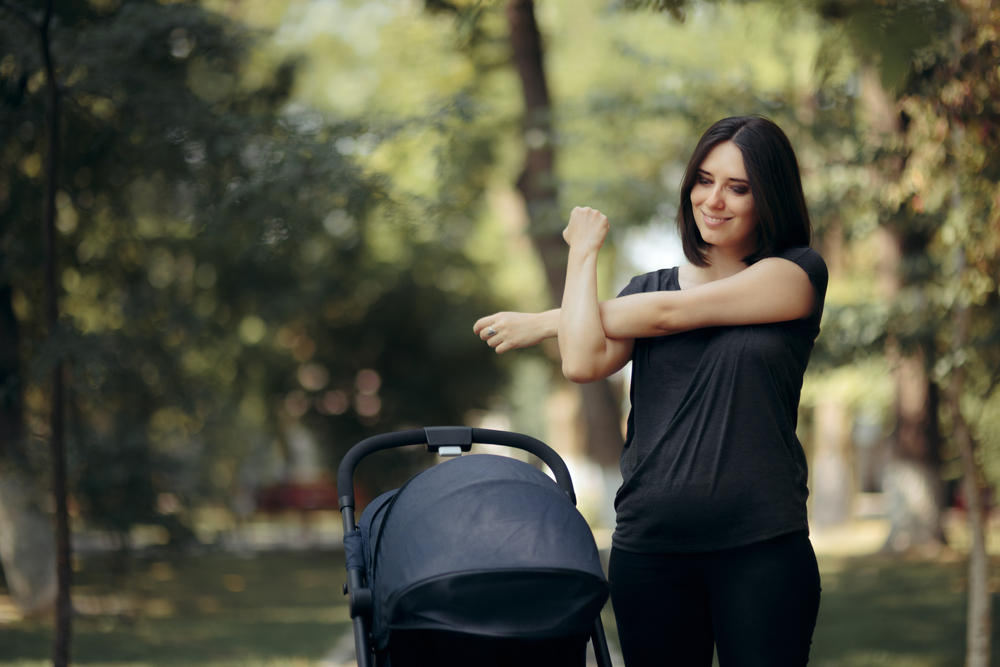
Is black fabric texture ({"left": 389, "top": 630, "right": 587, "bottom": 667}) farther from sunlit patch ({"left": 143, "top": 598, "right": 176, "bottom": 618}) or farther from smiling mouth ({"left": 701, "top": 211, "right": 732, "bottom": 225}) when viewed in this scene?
sunlit patch ({"left": 143, "top": 598, "right": 176, "bottom": 618})

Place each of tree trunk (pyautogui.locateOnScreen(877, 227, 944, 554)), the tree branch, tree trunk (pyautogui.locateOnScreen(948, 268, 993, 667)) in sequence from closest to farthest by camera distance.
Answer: the tree branch → tree trunk (pyautogui.locateOnScreen(948, 268, 993, 667)) → tree trunk (pyautogui.locateOnScreen(877, 227, 944, 554))

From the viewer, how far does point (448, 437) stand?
2.39 meters

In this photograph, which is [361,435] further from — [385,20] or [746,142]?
[746,142]

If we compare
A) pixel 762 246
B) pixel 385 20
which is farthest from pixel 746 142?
pixel 385 20

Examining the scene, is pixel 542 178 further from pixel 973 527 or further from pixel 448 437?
pixel 448 437

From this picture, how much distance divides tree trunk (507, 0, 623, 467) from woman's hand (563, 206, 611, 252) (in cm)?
679

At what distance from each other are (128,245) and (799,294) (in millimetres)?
7310

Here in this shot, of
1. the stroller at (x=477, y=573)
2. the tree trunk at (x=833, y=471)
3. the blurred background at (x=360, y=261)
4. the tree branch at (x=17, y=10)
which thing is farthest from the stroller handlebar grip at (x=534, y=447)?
the tree trunk at (x=833, y=471)

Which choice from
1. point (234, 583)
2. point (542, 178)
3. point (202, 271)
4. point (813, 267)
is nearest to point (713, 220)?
point (813, 267)

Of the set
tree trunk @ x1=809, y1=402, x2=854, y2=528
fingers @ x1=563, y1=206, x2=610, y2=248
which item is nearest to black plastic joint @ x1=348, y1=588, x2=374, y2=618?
fingers @ x1=563, y1=206, x2=610, y2=248

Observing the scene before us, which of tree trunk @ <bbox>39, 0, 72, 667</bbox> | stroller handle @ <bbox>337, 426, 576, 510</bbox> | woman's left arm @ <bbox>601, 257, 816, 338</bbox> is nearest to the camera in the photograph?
woman's left arm @ <bbox>601, 257, 816, 338</bbox>

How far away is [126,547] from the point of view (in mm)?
7297

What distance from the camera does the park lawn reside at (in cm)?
614

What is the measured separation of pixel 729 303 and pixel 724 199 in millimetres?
247
